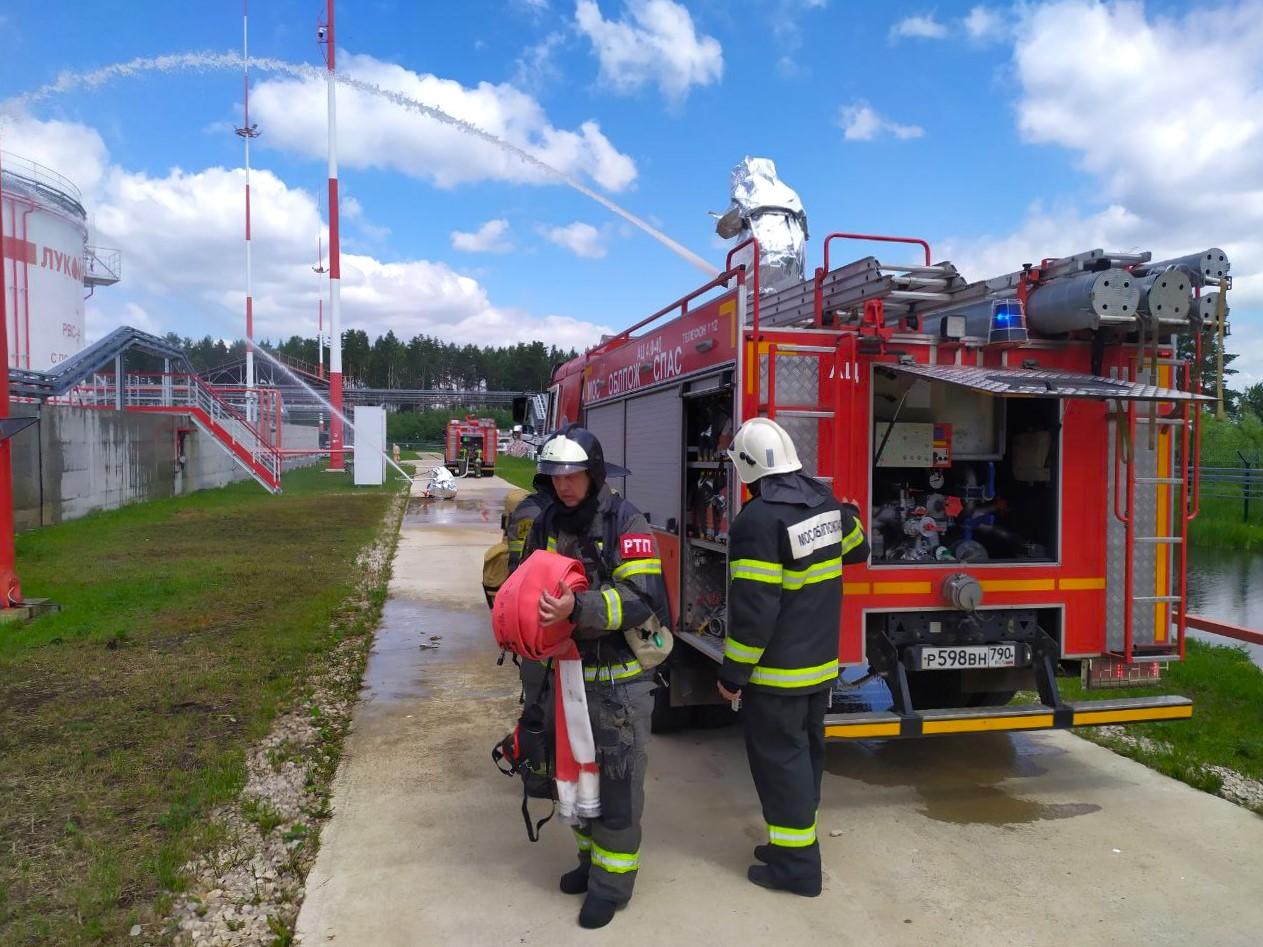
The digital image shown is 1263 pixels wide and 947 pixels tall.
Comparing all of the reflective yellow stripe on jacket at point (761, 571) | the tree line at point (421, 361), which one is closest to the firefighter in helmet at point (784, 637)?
the reflective yellow stripe on jacket at point (761, 571)

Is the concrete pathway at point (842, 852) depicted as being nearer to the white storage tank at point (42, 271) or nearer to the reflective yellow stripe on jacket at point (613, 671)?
the reflective yellow stripe on jacket at point (613, 671)

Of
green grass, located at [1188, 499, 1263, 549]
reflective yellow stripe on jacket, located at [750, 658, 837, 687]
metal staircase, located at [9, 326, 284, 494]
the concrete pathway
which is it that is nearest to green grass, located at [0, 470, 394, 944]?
the concrete pathway

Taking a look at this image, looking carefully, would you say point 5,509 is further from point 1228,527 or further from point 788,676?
point 1228,527

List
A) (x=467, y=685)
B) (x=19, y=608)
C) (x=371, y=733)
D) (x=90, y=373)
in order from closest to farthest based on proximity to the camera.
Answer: (x=371, y=733) → (x=467, y=685) → (x=19, y=608) → (x=90, y=373)

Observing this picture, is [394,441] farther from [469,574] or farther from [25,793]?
[25,793]

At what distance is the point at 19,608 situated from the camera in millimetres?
8320

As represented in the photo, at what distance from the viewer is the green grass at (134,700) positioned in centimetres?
367

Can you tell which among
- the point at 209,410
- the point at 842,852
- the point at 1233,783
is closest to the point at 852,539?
the point at 842,852

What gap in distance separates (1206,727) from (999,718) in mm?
2342

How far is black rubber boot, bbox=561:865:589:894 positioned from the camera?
3598 mm

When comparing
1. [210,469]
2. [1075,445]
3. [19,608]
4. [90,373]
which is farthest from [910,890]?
[210,469]

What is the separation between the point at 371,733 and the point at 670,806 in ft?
7.10

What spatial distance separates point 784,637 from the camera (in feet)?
11.6

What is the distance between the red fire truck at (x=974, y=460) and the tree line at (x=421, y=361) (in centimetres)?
8818
